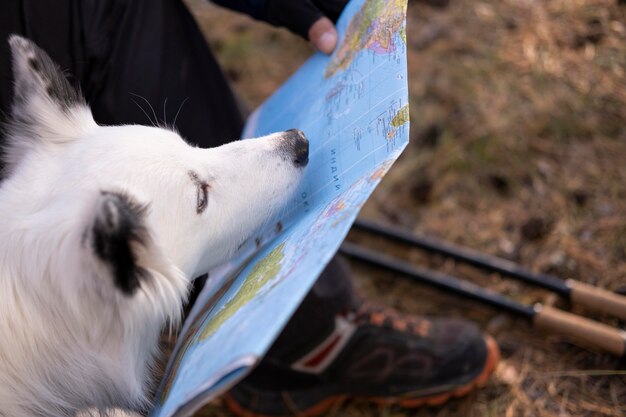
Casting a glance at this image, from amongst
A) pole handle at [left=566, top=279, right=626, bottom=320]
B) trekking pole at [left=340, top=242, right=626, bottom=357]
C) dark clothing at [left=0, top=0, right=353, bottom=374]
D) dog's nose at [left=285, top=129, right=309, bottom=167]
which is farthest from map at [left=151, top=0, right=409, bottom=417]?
pole handle at [left=566, top=279, right=626, bottom=320]

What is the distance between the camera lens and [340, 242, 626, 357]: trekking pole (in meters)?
1.79

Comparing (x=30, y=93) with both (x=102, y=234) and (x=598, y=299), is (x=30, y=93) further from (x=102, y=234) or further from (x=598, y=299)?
(x=598, y=299)

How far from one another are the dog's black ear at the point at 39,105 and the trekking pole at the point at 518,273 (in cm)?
119

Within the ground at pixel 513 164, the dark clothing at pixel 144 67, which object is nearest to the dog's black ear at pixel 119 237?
the dark clothing at pixel 144 67

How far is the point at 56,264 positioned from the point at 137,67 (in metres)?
0.64

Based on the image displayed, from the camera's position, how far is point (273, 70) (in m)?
3.09

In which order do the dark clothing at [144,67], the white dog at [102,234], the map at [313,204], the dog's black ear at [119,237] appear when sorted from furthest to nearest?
the dark clothing at [144,67] < the white dog at [102,234] < the dog's black ear at [119,237] < the map at [313,204]

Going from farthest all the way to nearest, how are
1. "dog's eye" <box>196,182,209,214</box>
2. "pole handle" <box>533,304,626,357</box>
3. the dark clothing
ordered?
"pole handle" <box>533,304,626,357</box>, the dark clothing, "dog's eye" <box>196,182,209,214</box>

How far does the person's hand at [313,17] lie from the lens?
61.8 inches

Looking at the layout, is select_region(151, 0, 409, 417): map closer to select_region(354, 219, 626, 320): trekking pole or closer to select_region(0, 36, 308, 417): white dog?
select_region(0, 36, 308, 417): white dog

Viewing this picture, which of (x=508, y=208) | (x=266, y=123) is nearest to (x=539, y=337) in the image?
(x=508, y=208)

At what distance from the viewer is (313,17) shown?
1.58 meters

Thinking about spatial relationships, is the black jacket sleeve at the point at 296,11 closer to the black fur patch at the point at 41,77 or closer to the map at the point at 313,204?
Answer: the map at the point at 313,204

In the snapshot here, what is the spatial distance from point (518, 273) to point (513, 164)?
599mm
